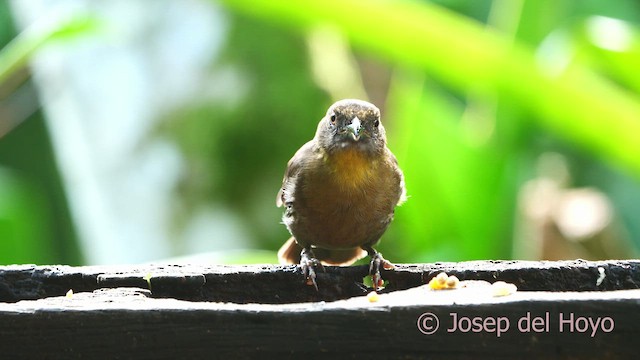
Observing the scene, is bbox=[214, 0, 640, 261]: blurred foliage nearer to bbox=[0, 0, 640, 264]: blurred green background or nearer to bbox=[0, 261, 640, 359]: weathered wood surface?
bbox=[0, 0, 640, 264]: blurred green background

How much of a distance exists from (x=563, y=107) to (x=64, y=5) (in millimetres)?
2992

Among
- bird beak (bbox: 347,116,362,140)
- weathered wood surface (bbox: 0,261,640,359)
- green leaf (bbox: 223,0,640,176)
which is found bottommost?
weathered wood surface (bbox: 0,261,640,359)

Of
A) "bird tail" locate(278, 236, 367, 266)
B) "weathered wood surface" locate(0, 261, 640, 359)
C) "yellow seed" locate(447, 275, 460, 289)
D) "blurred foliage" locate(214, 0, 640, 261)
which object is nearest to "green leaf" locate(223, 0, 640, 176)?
"blurred foliage" locate(214, 0, 640, 261)

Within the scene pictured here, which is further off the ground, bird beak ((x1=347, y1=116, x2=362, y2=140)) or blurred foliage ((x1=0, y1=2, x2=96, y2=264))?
bird beak ((x1=347, y1=116, x2=362, y2=140))

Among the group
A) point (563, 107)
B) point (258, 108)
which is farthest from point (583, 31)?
point (258, 108)

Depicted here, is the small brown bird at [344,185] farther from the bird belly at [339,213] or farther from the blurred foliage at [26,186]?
the blurred foliage at [26,186]

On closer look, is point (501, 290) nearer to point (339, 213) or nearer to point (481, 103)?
point (339, 213)

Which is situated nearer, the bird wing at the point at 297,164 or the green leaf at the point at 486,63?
the bird wing at the point at 297,164

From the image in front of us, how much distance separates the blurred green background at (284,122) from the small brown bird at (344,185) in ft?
2.12

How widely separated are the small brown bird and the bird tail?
111 mm

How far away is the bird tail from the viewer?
11.5 ft

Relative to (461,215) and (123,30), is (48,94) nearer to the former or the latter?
(123,30)

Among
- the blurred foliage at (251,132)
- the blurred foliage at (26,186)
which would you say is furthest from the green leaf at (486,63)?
the blurred foliage at (251,132)

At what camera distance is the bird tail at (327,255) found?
11.5ft
